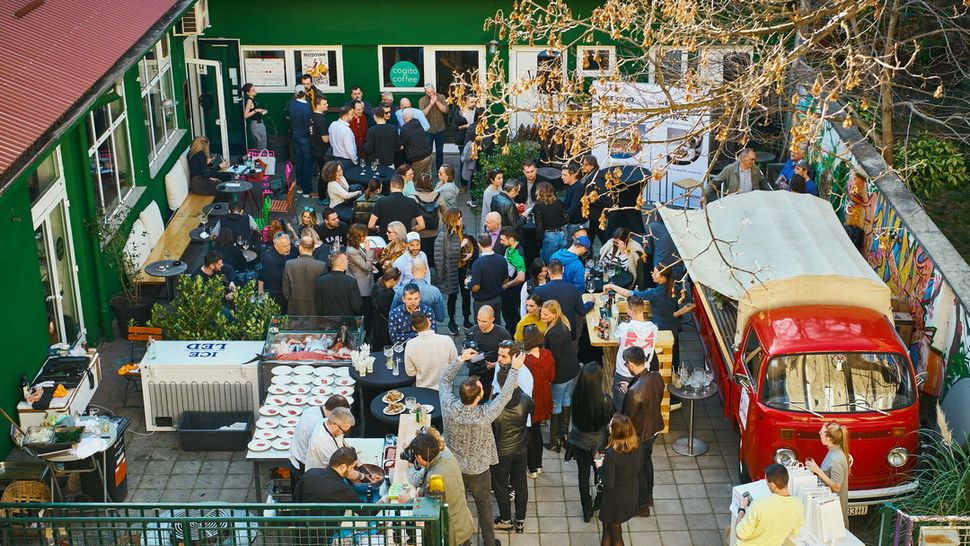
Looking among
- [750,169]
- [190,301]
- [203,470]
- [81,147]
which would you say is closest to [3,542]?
[203,470]

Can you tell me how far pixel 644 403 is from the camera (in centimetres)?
1080

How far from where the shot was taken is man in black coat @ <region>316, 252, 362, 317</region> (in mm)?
13336

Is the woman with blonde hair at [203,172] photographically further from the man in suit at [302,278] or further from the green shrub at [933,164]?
the green shrub at [933,164]

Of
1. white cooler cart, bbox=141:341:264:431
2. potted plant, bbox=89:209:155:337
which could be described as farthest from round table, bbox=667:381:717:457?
potted plant, bbox=89:209:155:337

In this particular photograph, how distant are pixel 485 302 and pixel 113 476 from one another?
4780mm

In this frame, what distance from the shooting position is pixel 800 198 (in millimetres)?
14148

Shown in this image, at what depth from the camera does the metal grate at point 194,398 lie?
12.5 metres

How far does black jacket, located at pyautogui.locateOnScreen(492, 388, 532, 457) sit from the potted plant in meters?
6.09

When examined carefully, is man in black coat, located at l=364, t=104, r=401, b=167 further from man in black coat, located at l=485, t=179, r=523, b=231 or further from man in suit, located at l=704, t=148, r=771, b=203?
man in suit, located at l=704, t=148, r=771, b=203

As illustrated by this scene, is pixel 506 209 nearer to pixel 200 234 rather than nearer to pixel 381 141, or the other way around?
pixel 381 141

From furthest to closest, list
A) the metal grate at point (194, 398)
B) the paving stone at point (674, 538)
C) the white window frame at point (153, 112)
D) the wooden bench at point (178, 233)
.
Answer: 1. the white window frame at point (153, 112)
2. the wooden bench at point (178, 233)
3. the metal grate at point (194, 398)
4. the paving stone at point (674, 538)

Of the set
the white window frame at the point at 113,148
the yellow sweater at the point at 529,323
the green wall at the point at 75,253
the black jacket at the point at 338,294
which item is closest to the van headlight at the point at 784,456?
the yellow sweater at the point at 529,323

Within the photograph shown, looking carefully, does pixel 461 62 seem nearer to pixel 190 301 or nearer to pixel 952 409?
pixel 190 301

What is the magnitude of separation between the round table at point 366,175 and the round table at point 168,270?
3.84 m
